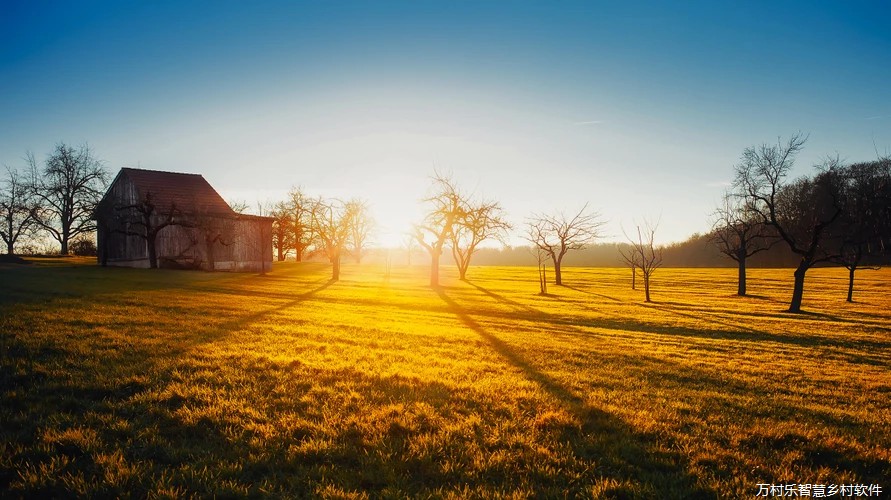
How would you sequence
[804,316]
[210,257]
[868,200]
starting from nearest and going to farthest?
[804,316]
[210,257]
[868,200]

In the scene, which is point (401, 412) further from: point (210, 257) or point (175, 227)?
point (175, 227)

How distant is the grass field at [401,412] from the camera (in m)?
4.13

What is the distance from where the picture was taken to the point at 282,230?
65062 millimetres

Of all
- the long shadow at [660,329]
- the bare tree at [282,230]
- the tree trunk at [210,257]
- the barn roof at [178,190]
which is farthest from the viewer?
the bare tree at [282,230]

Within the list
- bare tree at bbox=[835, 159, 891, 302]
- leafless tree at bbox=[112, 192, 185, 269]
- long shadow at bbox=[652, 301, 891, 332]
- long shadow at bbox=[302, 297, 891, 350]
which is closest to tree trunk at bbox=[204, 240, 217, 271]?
leafless tree at bbox=[112, 192, 185, 269]

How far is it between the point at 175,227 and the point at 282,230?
27093 millimetres

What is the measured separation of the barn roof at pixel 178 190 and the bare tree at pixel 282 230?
62.3ft

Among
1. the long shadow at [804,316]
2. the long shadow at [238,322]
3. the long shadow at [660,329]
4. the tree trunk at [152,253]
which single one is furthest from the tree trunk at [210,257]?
the long shadow at [804,316]

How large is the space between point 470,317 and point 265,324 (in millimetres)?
10092

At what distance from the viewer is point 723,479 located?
4.36 meters

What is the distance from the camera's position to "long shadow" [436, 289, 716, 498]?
4098mm

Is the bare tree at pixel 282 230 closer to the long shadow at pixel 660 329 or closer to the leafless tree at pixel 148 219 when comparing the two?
the leafless tree at pixel 148 219

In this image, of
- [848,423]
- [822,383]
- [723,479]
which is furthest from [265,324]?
[822,383]

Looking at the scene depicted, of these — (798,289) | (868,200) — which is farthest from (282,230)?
(868,200)
